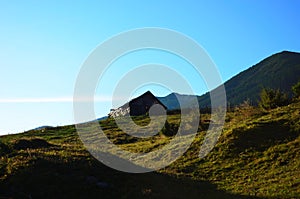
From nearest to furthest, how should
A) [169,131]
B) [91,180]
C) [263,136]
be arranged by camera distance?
[91,180], [263,136], [169,131]

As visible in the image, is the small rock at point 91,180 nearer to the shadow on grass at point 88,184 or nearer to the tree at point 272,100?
the shadow on grass at point 88,184

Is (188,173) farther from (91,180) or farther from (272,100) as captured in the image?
(272,100)

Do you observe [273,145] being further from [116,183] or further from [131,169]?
[116,183]

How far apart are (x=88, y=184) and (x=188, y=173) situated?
12371mm

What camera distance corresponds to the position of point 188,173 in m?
32.7

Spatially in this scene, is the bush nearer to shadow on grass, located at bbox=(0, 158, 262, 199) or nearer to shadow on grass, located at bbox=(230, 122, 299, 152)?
shadow on grass, located at bbox=(230, 122, 299, 152)

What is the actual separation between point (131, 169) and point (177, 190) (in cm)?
523

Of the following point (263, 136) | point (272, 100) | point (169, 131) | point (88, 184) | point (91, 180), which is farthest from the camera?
point (272, 100)

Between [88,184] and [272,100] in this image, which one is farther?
[272,100]

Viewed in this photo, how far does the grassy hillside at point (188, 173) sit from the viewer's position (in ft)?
72.9

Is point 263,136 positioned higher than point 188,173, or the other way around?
point 263,136

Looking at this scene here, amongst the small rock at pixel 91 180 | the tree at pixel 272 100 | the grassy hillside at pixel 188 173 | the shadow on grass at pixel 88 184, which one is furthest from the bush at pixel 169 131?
the small rock at pixel 91 180

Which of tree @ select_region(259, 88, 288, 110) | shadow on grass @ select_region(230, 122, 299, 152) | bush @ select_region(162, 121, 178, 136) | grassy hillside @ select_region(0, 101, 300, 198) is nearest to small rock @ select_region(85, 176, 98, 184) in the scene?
grassy hillside @ select_region(0, 101, 300, 198)

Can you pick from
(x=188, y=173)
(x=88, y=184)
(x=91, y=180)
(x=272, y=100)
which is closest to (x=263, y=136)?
(x=188, y=173)
